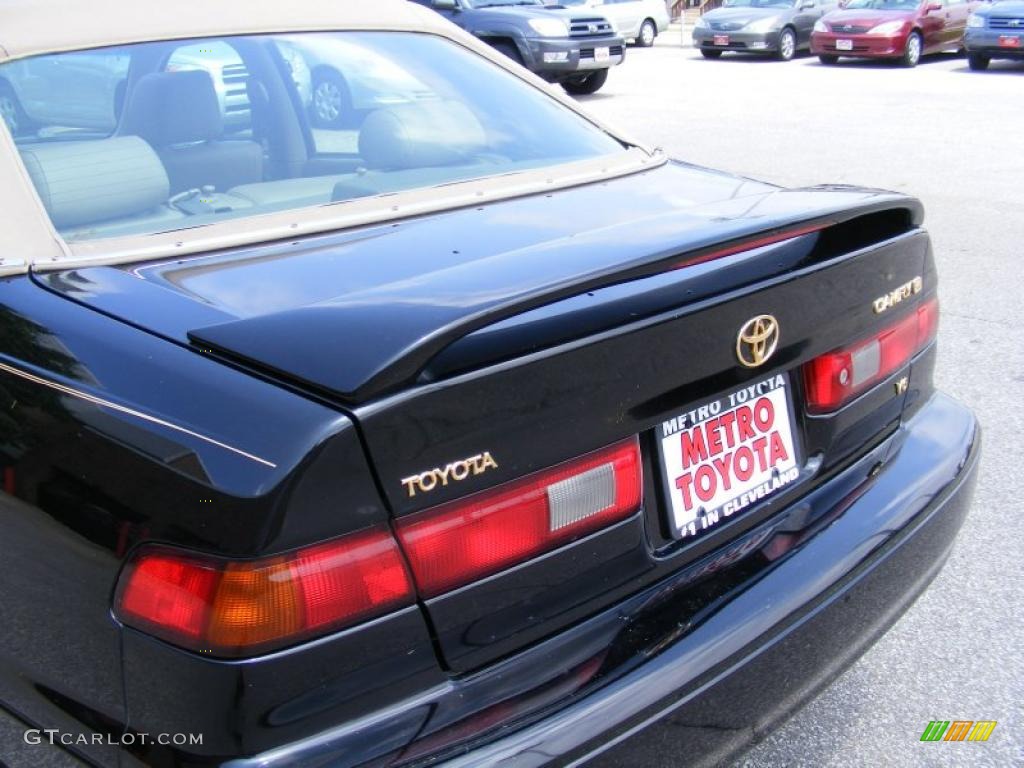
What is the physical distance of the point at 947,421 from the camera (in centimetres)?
265

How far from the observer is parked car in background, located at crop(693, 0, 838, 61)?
20.4 m

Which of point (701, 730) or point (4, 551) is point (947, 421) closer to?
point (701, 730)

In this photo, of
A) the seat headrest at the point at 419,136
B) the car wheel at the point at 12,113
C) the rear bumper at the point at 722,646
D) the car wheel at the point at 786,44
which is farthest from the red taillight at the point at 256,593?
the car wheel at the point at 786,44

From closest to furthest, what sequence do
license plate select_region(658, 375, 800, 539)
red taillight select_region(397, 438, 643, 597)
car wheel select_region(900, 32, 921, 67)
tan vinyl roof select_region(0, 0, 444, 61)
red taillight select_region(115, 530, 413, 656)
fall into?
red taillight select_region(115, 530, 413, 656), red taillight select_region(397, 438, 643, 597), license plate select_region(658, 375, 800, 539), tan vinyl roof select_region(0, 0, 444, 61), car wheel select_region(900, 32, 921, 67)

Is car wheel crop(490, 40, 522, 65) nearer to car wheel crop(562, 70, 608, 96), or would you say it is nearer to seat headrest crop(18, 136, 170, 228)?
car wheel crop(562, 70, 608, 96)

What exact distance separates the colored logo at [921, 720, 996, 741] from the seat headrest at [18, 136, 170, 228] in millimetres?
2187

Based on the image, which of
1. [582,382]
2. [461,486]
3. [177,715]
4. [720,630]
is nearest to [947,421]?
[720,630]

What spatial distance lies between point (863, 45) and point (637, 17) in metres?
6.29

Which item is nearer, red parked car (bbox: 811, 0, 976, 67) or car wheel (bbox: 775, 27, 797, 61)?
red parked car (bbox: 811, 0, 976, 67)

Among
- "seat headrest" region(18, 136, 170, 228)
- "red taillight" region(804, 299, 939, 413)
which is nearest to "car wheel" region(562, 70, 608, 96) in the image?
"red taillight" region(804, 299, 939, 413)

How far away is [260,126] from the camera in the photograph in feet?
8.94

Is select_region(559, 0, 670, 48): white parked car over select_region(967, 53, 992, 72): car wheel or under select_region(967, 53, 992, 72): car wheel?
over

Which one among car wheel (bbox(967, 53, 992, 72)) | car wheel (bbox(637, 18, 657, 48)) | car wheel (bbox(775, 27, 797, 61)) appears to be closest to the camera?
car wheel (bbox(967, 53, 992, 72))

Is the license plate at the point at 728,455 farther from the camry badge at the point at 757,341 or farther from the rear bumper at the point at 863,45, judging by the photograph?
the rear bumper at the point at 863,45
